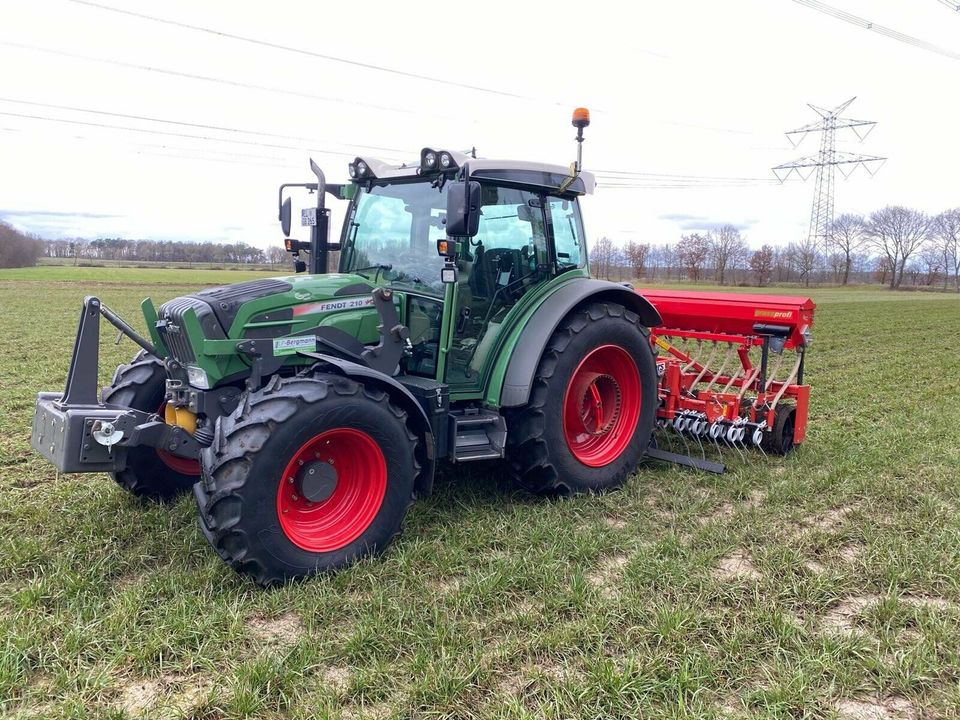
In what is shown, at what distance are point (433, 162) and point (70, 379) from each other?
2.59m

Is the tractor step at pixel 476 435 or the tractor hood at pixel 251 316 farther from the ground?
the tractor hood at pixel 251 316

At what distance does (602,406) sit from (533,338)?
113 centimetres

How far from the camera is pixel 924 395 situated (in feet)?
31.0

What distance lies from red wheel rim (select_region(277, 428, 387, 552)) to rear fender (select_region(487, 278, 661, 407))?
3.80 feet

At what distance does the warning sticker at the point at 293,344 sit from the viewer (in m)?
4.38

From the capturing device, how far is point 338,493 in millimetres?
4297

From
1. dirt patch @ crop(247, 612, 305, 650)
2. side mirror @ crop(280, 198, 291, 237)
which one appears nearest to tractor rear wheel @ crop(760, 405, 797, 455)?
side mirror @ crop(280, 198, 291, 237)

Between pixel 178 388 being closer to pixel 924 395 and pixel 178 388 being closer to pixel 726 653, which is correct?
pixel 726 653

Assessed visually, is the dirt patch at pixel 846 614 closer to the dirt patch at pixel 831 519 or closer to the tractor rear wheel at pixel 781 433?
the dirt patch at pixel 831 519

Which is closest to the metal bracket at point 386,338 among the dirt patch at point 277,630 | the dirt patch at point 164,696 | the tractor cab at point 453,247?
the tractor cab at point 453,247

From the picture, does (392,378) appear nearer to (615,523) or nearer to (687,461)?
(615,523)

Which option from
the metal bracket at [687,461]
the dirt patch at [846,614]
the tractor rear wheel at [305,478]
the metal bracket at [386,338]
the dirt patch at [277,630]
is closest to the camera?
the dirt patch at [277,630]

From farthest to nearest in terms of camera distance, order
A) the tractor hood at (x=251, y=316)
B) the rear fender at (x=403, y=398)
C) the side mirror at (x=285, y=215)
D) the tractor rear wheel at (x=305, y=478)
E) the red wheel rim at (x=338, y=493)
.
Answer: the side mirror at (x=285, y=215) < the tractor hood at (x=251, y=316) < the rear fender at (x=403, y=398) < the red wheel rim at (x=338, y=493) < the tractor rear wheel at (x=305, y=478)

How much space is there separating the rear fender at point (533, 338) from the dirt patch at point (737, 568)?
1615 mm
